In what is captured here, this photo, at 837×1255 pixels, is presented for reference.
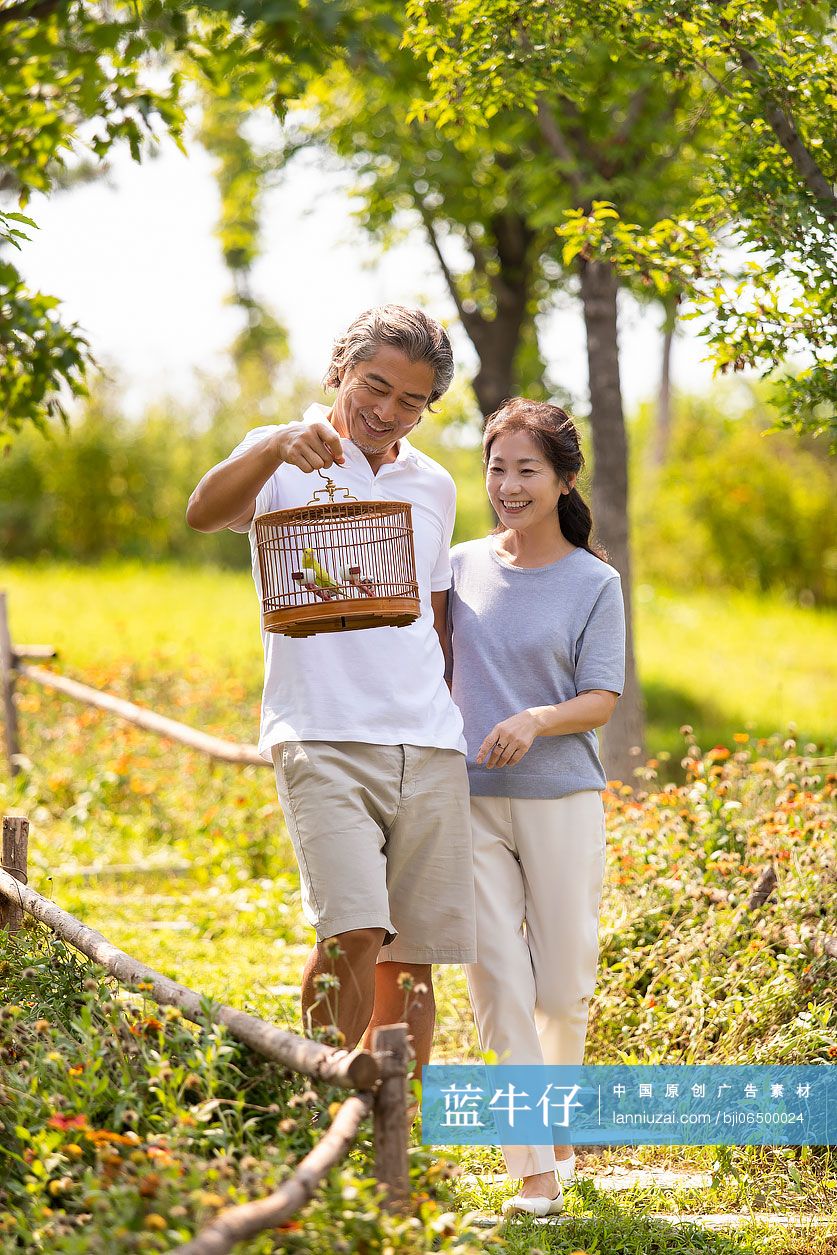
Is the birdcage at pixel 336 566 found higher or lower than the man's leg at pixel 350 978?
higher

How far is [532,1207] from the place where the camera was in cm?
302

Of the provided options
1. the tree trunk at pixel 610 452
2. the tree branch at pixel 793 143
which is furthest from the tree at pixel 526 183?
the tree branch at pixel 793 143

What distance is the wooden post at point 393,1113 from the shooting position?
214cm

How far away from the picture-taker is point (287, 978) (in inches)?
198

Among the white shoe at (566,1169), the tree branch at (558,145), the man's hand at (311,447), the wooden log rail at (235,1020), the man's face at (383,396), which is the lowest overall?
the white shoe at (566,1169)

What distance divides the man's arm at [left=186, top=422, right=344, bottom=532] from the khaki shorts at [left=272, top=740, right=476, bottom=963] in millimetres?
528

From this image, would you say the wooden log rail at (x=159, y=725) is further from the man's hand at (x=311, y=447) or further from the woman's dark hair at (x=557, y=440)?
the man's hand at (x=311, y=447)

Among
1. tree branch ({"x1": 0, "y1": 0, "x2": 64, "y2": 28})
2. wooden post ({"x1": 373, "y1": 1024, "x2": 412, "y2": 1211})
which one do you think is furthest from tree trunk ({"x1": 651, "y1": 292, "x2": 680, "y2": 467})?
wooden post ({"x1": 373, "y1": 1024, "x2": 412, "y2": 1211})

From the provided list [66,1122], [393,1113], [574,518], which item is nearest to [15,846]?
[66,1122]

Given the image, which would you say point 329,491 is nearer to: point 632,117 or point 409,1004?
point 409,1004

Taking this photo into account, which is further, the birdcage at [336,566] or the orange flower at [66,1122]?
the birdcage at [336,566]

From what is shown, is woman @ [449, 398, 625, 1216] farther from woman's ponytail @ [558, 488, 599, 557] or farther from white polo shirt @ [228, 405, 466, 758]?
white polo shirt @ [228, 405, 466, 758]

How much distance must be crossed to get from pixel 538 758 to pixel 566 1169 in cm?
103

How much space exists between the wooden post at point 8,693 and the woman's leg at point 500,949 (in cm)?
522
